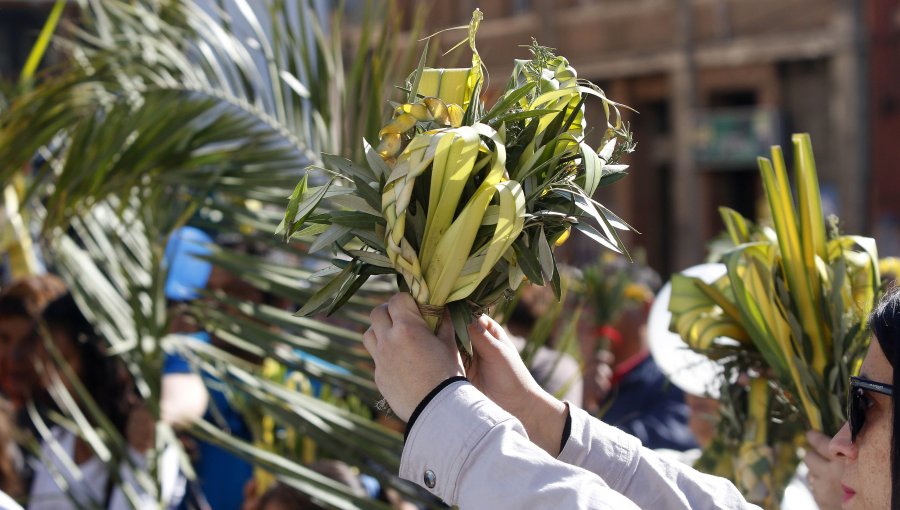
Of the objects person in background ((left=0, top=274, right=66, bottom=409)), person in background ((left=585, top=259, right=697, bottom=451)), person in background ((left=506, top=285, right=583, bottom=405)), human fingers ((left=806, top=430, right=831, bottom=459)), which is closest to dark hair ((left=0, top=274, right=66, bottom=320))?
person in background ((left=0, top=274, right=66, bottom=409))

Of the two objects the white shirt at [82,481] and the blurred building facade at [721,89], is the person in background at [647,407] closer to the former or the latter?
the white shirt at [82,481]

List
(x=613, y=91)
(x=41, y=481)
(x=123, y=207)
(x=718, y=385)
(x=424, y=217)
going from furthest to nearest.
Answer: (x=613, y=91) < (x=41, y=481) < (x=123, y=207) < (x=718, y=385) < (x=424, y=217)

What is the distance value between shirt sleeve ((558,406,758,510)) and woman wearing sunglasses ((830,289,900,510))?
0.17 meters

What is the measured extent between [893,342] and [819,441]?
603 mm

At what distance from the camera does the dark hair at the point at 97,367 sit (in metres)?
3.22

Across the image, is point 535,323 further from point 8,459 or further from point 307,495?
point 8,459

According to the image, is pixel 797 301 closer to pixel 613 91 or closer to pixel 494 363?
pixel 494 363

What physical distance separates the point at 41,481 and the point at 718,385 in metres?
1.96

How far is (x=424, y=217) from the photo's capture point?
1386 millimetres

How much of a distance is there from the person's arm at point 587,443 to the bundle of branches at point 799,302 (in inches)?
18.2

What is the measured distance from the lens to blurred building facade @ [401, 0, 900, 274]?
14875 mm

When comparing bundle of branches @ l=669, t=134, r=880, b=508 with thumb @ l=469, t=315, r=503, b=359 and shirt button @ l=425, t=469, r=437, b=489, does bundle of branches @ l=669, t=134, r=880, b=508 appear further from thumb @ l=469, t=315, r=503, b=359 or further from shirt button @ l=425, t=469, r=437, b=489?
shirt button @ l=425, t=469, r=437, b=489

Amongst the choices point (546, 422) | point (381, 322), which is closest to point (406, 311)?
point (381, 322)

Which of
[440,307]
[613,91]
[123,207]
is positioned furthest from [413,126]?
[613,91]
